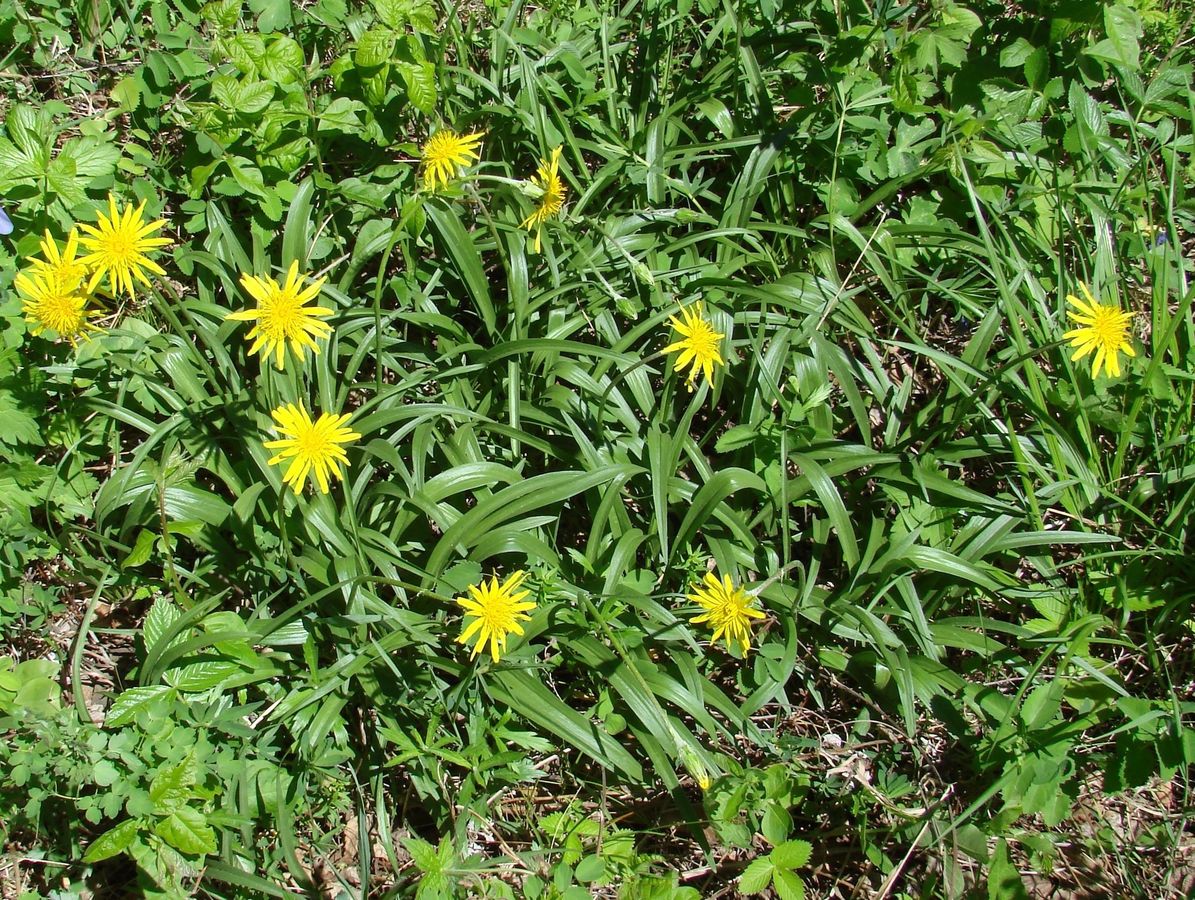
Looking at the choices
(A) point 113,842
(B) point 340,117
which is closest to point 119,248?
(B) point 340,117

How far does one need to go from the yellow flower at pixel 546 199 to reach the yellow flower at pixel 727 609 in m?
1.02

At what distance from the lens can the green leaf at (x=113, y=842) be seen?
6.12 feet

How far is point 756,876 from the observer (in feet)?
6.56

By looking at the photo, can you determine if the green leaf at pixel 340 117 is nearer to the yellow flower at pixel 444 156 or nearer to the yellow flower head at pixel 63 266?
the yellow flower at pixel 444 156

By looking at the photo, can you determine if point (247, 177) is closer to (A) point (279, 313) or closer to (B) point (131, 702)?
(A) point (279, 313)

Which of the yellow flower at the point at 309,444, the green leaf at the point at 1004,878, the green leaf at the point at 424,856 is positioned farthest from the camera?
the green leaf at the point at 1004,878

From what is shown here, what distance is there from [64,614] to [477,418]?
1309mm

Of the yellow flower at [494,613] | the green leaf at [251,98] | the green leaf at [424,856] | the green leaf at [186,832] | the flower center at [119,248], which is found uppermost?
the green leaf at [251,98]

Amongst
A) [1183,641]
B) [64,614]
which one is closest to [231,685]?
[64,614]

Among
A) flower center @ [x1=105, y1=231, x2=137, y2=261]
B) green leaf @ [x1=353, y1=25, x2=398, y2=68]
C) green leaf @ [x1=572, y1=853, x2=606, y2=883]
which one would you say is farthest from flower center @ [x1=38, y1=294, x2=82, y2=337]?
green leaf @ [x1=572, y1=853, x2=606, y2=883]

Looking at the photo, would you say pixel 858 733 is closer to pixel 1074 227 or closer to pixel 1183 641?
pixel 1183 641

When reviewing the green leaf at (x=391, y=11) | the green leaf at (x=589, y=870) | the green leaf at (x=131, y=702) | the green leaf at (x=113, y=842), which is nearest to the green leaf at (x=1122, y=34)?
the green leaf at (x=391, y=11)

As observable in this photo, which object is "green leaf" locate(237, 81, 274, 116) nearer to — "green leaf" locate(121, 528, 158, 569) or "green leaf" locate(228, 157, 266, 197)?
"green leaf" locate(228, 157, 266, 197)

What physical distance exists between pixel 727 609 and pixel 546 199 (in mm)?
1159
